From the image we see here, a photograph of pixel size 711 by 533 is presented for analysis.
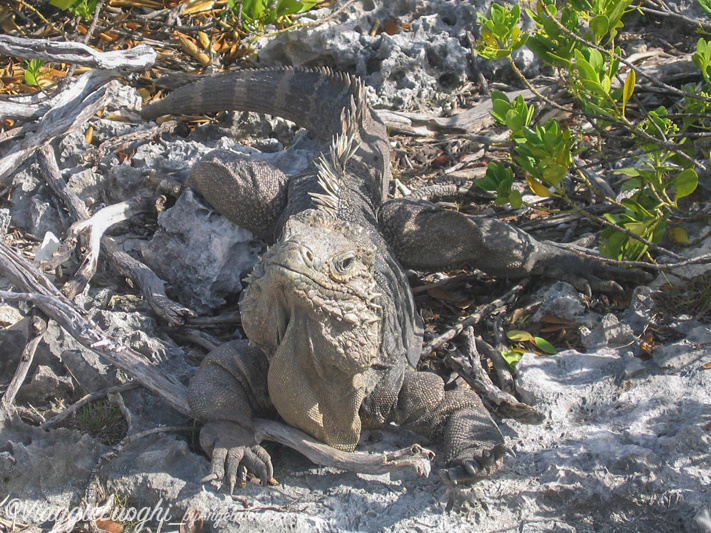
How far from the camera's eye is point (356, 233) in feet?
8.02

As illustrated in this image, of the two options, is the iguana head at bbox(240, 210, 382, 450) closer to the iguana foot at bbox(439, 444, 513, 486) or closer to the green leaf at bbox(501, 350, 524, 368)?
the iguana foot at bbox(439, 444, 513, 486)

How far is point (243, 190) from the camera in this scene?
12.4 feet

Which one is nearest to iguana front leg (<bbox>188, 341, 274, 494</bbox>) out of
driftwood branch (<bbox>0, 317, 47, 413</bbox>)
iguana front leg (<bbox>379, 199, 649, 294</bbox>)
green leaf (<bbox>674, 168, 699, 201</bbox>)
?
driftwood branch (<bbox>0, 317, 47, 413</bbox>)

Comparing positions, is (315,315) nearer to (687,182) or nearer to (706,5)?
(687,182)

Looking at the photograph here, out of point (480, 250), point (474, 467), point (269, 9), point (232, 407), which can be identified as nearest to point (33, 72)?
point (269, 9)

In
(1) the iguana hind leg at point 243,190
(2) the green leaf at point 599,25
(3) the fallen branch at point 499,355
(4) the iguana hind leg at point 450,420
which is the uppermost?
(2) the green leaf at point 599,25

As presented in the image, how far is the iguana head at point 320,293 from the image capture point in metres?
2.16

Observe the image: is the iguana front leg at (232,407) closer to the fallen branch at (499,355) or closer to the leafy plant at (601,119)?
the fallen branch at (499,355)

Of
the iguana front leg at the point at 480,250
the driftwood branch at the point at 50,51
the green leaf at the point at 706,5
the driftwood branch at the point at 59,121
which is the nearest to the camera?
the green leaf at the point at 706,5

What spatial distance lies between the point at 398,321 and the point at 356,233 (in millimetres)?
752

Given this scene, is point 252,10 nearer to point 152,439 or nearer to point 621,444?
point 152,439

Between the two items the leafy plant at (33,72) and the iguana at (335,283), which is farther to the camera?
the leafy plant at (33,72)

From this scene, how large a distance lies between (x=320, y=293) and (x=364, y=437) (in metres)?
0.98

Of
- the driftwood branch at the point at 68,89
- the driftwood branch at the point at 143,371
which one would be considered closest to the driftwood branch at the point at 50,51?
the driftwood branch at the point at 68,89
